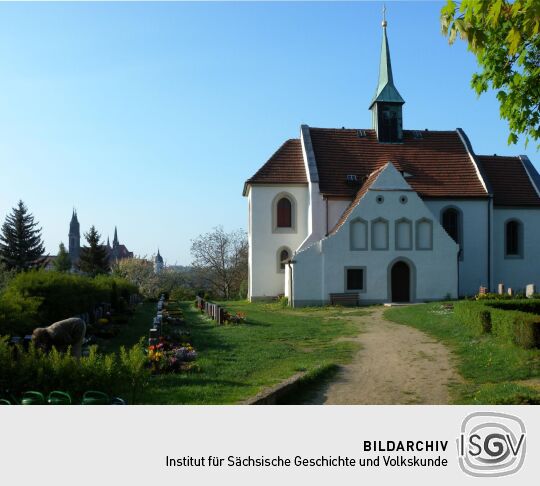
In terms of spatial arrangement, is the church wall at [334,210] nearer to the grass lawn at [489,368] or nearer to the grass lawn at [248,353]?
the grass lawn at [248,353]

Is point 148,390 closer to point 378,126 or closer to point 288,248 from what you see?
point 288,248

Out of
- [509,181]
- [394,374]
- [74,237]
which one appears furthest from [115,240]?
[394,374]

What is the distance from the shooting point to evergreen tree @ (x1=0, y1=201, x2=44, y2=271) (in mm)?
63125

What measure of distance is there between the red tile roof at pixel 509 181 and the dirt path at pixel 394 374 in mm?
23084

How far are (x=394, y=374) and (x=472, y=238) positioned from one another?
26.1 metres

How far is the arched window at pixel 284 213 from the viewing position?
36875 millimetres

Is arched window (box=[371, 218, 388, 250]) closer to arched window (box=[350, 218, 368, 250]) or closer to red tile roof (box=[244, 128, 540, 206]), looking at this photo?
arched window (box=[350, 218, 368, 250])

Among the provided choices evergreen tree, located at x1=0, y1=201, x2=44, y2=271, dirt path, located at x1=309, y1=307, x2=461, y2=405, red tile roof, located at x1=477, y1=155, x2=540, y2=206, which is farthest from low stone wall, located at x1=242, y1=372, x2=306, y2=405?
evergreen tree, located at x1=0, y1=201, x2=44, y2=271

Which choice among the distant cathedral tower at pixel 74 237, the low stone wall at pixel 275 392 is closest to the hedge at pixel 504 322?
the low stone wall at pixel 275 392

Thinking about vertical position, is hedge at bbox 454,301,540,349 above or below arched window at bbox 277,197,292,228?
below

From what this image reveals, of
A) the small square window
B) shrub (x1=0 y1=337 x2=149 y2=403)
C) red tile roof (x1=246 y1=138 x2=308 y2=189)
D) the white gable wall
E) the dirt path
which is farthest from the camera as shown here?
red tile roof (x1=246 y1=138 x2=308 y2=189)

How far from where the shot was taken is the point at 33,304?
49.2 ft

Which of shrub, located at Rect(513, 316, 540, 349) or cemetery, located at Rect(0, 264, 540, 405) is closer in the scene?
cemetery, located at Rect(0, 264, 540, 405)
